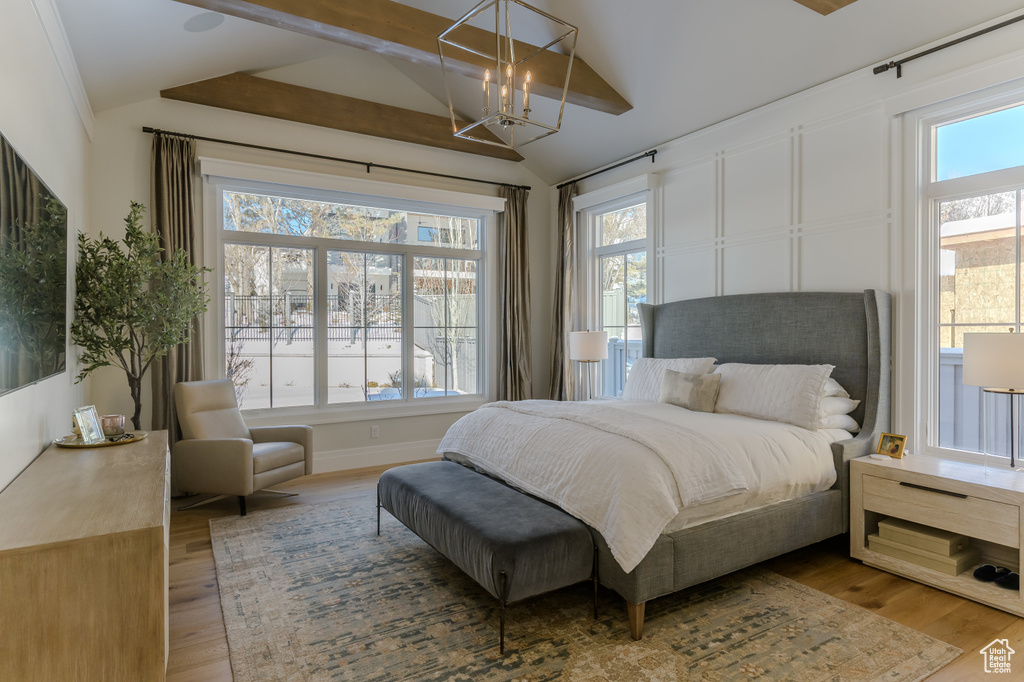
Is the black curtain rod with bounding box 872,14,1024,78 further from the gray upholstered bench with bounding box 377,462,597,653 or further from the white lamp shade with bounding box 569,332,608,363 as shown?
the gray upholstered bench with bounding box 377,462,597,653

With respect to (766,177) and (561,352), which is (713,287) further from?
(561,352)

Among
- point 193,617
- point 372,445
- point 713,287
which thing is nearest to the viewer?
point 193,617

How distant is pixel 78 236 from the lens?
3521mm

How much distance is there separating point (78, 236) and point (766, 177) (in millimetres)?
4580

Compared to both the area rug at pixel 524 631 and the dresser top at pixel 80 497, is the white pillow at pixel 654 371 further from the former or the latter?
the dresser top at pixel 80 497

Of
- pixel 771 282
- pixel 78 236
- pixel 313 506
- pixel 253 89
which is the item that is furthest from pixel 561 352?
pixel 78 236

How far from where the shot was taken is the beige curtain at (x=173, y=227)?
416 cm

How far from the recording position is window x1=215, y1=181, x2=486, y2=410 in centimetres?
473

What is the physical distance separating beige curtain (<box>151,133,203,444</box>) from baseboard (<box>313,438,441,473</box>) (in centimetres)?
119

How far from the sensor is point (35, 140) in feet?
7.63

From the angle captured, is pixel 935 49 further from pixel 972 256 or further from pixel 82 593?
pixel 82 593

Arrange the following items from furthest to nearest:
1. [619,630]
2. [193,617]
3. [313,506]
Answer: [313,506] → [193,617] → [619,630]

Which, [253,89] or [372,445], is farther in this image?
[372,445]

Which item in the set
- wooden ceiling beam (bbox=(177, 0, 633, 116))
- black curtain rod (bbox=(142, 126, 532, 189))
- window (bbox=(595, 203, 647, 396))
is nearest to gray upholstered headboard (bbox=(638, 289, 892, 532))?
window (bbox=(595, 203, 647, 396))
